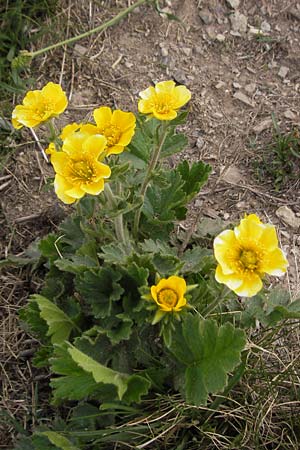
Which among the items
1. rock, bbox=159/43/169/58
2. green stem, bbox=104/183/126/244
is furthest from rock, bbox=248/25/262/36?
green stem, bbox=104/183/126/244

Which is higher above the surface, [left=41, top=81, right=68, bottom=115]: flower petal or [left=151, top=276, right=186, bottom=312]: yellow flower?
[left=41, top=81, right=68, bottom=115]: flower petal

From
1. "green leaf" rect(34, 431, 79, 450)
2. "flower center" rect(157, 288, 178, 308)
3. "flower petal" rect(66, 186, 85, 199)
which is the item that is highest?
"flower petal" rect(66, 186, 85, 199)

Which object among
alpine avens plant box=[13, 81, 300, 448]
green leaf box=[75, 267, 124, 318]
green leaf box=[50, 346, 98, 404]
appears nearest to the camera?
alpine avens plant box=[13, 81, 300, 448]

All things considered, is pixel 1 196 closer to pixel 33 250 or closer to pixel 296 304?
pixel 33 250

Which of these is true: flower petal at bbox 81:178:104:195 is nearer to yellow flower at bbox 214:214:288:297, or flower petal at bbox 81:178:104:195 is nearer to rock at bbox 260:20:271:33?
yellow flower at bbox 214:214:288:297

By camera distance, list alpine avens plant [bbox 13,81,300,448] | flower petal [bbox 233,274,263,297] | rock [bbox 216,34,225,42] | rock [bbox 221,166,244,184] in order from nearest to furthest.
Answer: flower petal [bbox 233,274,263,297], alpine avens plant [bbox 13,81,300,448], rock [bbox 221,166,244,184], rock [bbox 216,34,225,42]

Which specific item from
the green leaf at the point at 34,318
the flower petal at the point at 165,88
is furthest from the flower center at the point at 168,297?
the flower petal at the point at 165,88

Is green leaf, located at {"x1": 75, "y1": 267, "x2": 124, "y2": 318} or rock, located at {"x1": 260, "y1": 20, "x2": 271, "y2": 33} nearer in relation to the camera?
green leaf, located at {"x1": 75, "y1": 267, "x2": 124, "y2": 318}

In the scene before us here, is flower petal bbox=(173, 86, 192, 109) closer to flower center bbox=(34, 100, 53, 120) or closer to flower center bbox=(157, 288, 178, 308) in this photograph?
flower center bbox=(34, 100, 53, 120)
